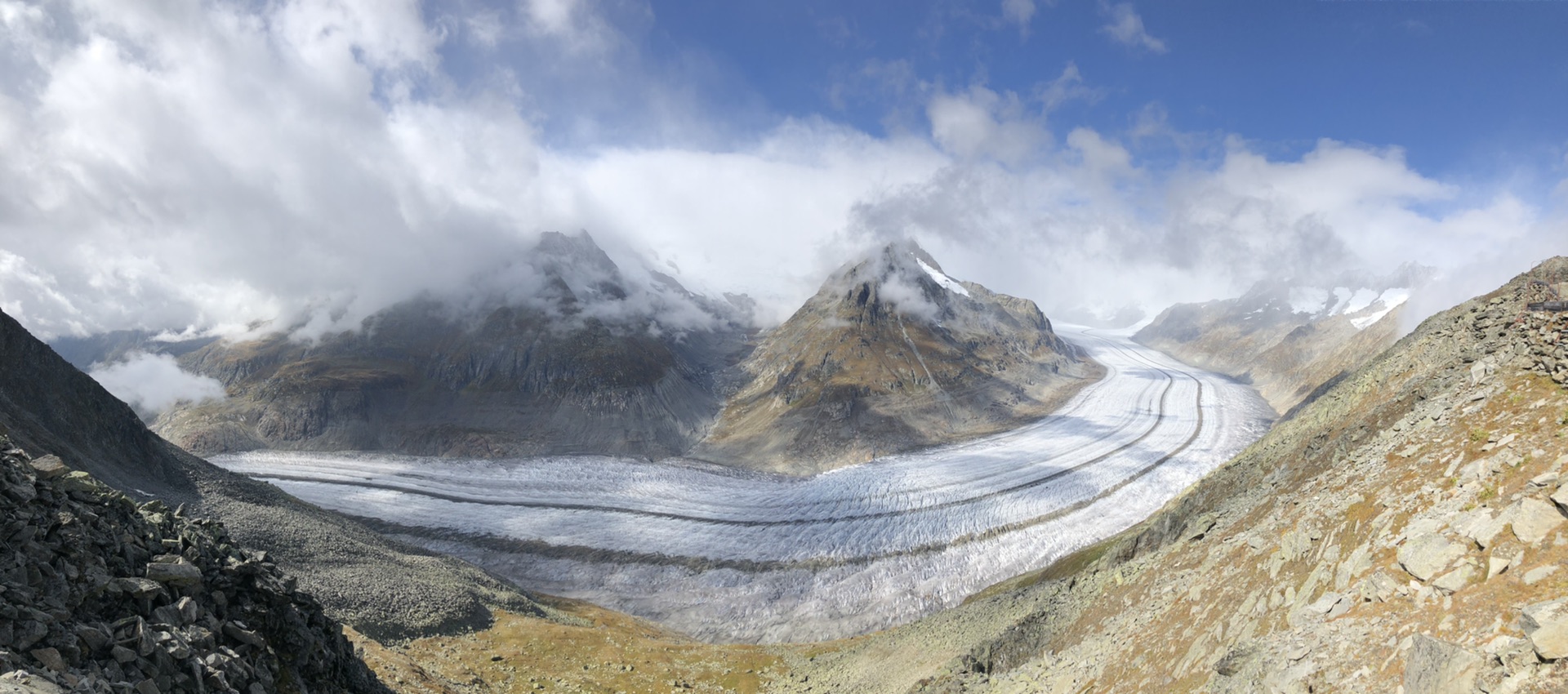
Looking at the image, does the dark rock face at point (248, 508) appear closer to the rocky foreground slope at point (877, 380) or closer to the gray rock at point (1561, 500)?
the gray rock at point (1561, 500)

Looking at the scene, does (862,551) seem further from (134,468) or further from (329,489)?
(329,489)

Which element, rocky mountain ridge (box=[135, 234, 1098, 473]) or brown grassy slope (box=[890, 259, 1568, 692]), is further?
rocky mountain ridge (box=[135, 234, 1098, 473])

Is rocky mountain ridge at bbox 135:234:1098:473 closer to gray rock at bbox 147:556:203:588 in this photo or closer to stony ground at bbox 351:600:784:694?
stony ground at bbox 351:600:784:694

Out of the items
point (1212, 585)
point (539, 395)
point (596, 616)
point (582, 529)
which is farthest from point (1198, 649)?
point (539, 395)

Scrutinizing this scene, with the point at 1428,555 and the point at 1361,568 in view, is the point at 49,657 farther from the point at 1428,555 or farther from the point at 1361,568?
the point at 1361,568

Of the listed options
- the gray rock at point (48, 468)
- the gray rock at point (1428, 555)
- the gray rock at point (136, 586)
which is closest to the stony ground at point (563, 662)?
the gray rock at point (136, 586)

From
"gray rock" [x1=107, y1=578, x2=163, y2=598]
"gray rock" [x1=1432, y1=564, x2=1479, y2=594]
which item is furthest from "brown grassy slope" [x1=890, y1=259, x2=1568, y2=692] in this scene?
"gray rock" [x1=107, y1=578, x2=163, y2=598]
